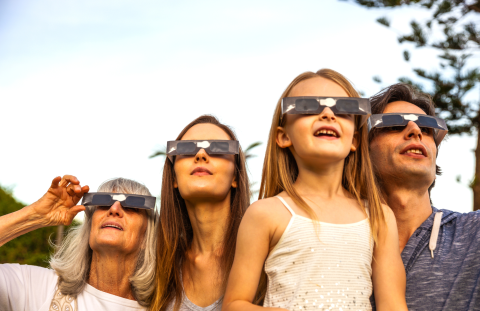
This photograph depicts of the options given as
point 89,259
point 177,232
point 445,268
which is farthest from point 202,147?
point 445,268

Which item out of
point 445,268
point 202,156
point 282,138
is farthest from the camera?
point 202,156

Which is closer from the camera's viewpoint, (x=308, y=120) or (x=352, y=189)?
(x=308, y=120)

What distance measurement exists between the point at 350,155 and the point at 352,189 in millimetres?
207

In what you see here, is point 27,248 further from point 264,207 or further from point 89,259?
point 264,207

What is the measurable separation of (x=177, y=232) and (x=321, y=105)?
163cm

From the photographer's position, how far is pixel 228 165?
11.1 ft

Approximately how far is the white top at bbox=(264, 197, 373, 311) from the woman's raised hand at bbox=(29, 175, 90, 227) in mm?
1870

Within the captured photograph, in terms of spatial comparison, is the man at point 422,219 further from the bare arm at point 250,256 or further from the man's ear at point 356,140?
the bare arm at point 250,256

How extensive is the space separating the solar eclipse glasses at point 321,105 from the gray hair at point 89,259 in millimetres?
1716

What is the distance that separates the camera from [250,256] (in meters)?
2.28

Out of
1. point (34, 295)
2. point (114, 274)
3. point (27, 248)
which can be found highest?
point (114, 274)

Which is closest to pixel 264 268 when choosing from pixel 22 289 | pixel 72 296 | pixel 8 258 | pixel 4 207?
pixel 72 296

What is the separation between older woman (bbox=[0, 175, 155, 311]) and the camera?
11.2ft

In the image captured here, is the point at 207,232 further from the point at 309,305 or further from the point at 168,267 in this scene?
the point at 309,305
